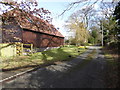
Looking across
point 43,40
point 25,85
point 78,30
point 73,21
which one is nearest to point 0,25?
point 25,85

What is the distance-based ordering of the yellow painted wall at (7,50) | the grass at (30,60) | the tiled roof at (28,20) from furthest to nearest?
1. the yellow painted wall at (7,50)
2. the tiled roof at (28,20)
3. the grass at (30,60)

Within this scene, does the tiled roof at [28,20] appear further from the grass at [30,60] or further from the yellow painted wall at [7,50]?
the yellow painted wall at [7,50]

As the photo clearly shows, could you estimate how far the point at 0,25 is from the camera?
27.0 ft

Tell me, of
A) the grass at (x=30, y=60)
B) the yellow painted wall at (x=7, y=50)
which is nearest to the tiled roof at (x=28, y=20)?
the grass at (x=30, y=60)

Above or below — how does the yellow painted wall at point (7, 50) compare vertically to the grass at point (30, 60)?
above

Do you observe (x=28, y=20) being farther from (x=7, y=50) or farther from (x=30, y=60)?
(x=7, y=50)

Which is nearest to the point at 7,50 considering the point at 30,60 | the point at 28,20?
the point at 30,60

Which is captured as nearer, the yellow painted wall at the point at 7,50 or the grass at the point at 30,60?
the grass at the point at 30,60

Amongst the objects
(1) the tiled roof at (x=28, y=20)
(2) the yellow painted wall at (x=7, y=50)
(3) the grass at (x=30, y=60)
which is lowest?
(3) the grass at (x=30, y=60)

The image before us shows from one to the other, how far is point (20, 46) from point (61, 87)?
34.5ft

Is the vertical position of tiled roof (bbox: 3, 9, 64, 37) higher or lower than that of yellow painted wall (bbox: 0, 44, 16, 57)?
higher

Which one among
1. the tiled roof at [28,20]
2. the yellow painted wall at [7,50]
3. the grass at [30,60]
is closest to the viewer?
the grass at [30,60]

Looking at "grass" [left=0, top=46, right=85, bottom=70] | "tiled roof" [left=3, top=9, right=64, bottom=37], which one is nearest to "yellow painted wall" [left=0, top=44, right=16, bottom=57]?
"grass" [left=0, top=46, right=85, bottom=70]

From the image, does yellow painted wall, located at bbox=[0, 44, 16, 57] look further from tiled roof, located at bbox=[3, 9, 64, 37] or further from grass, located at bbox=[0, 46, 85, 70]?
tiled roof, located at bbox=[3, 9, 64, 37]
